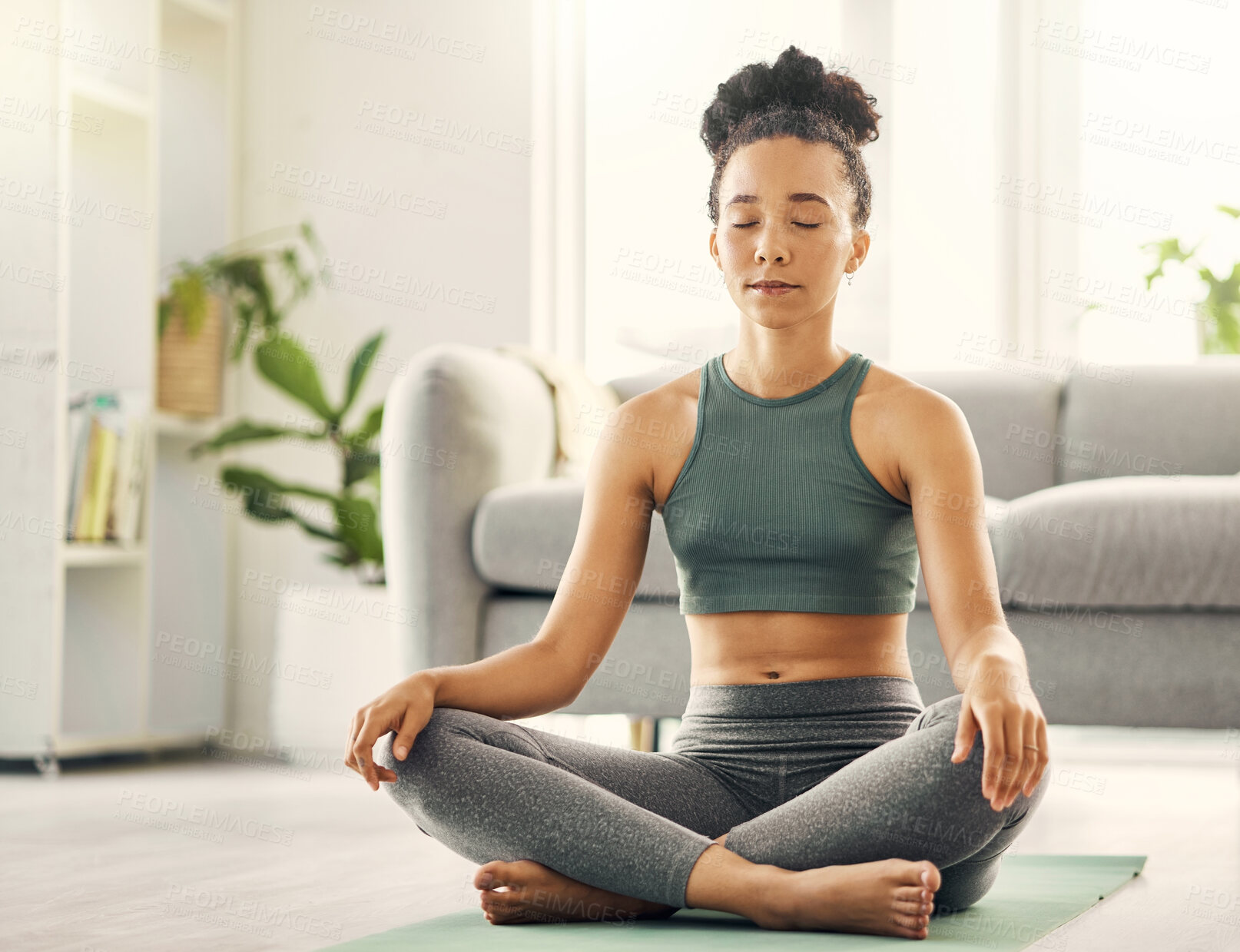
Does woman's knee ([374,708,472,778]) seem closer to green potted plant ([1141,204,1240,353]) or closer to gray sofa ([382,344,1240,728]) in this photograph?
gray sofa ([382,344,1240,728])

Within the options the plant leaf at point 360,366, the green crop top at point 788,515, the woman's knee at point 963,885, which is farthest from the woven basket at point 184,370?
the woman's knee at point 963,885

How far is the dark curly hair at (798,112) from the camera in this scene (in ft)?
3.99

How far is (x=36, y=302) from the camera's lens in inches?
99.6

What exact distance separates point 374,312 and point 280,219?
1.07 ft

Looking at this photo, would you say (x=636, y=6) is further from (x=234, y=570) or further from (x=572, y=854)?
(x=572, y=854)

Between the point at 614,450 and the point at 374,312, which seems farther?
the point at 374,312

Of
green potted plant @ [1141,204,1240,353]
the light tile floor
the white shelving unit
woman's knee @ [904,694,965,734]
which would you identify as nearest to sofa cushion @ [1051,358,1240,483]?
green potted plant @ [1141,204,1240,353]

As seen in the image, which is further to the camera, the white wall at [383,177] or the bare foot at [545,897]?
the white wall at [383,177]

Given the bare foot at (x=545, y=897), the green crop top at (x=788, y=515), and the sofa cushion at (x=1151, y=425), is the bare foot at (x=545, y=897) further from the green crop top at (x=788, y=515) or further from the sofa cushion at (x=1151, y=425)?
the sofa cushion at (x=1151, y=425)

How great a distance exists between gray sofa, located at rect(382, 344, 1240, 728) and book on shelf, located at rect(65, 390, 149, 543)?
3.01 feet

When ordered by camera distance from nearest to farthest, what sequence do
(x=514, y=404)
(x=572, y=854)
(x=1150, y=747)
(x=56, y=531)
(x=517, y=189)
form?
(x=572, y=854), (x=514, y=404), (x=56, y=531), (x=1150, y=747), (x=517, y=189)

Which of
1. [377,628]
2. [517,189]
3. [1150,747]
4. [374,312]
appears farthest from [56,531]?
[1150,747]

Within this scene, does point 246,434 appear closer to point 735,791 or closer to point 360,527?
point 360,527

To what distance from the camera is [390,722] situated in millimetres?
1014
